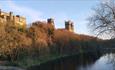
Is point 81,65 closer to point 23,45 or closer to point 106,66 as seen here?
point 106,66

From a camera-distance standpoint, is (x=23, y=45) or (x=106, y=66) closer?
(x=106, y=66)

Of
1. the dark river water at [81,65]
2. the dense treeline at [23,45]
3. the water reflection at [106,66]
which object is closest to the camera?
the water reflection at [106,66]

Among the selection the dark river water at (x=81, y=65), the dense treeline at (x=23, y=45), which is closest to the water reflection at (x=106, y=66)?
the dark river water at (x=81, y=65)

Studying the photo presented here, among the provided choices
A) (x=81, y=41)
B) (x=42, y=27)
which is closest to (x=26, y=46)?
(x=42, y=27)

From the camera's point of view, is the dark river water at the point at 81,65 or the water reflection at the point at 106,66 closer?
the water reflection at the point at 106,66

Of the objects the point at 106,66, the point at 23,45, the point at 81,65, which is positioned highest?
the point at 23,45

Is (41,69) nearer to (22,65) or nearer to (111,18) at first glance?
(22,65)

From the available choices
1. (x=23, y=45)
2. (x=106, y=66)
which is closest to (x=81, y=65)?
(x=106, y=66)

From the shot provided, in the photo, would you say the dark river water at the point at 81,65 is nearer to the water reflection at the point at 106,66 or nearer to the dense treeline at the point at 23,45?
the water reflection at the point at 106,66

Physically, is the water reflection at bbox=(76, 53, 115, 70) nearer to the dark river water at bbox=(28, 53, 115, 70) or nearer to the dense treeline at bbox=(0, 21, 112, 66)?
the dark river water at bbox=(28, 53, 115, 70)

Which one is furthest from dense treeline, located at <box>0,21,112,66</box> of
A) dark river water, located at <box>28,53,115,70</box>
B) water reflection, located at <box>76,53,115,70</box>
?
dark river water, located at <box>28,53,115,70</box>

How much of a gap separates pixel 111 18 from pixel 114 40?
6.88 feet

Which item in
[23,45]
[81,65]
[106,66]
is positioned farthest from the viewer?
[23,45]

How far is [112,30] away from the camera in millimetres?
24656
